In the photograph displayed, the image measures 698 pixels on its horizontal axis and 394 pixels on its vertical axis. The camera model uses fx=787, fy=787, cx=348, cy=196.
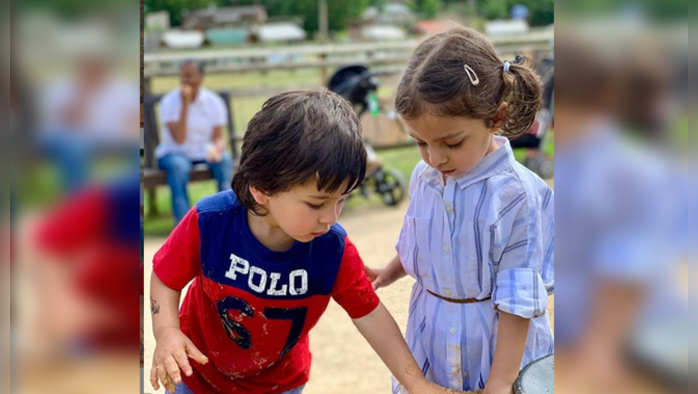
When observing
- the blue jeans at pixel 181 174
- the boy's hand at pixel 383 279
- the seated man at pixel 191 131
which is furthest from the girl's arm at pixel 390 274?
the seated man at pixel 191 131

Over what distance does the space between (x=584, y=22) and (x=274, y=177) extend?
975 millimetres

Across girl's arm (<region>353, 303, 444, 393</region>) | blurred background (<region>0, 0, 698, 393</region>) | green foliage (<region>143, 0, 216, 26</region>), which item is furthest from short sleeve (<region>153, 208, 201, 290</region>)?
green foliage (<region>143, 0, 216, 26</region>)

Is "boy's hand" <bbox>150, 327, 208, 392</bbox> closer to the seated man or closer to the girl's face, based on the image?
the girl's face

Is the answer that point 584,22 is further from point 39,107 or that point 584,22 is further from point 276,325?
point 276,325

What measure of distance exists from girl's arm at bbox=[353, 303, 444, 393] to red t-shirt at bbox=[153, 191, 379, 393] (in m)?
0.02

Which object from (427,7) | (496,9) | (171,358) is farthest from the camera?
(427,7)

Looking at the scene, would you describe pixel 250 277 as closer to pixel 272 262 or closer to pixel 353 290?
pixel 272 262

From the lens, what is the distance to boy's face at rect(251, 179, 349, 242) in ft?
4.59

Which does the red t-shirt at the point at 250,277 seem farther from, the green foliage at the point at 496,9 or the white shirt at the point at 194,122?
the green foliage at the point at 496,9

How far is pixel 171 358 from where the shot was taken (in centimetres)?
129

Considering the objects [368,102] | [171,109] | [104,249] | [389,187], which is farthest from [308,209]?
[368,102]

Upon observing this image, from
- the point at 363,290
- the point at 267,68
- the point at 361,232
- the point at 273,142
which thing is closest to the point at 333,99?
the point at 273,142

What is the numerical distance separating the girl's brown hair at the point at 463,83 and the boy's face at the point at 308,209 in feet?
0.75

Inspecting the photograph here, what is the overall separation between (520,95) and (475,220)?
10.5 inches
